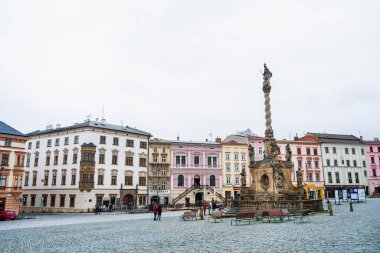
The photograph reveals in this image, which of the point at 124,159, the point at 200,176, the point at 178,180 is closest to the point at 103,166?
the point at 124,159

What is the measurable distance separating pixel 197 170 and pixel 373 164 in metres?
42.7

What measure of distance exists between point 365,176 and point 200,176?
39349mm

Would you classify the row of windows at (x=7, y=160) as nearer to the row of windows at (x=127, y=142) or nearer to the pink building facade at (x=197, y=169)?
the row of windows at (x=127, y=142)

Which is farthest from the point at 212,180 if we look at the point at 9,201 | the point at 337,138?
the point at 9,201

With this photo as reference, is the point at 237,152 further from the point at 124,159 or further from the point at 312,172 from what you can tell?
the point at 124,159

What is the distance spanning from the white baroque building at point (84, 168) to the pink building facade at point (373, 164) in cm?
5180

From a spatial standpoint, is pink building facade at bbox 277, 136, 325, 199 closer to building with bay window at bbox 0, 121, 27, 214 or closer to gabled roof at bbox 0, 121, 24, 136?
building with bay window at bbox 0, 121, 27, 214

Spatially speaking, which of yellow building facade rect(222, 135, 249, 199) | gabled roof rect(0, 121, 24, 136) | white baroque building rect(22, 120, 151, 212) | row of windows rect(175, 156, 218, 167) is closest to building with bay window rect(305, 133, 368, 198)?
yellow building facade rect(222, 135, 249, 199)

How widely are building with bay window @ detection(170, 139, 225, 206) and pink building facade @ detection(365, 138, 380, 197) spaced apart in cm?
3651

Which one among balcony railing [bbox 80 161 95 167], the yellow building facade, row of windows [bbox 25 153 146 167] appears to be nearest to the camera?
balcony railing [bbox 80 161 95 167]

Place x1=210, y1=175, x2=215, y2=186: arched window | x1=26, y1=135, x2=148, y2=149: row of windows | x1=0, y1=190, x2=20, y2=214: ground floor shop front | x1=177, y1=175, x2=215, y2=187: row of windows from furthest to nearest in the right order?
x1=210, y1=175, x2=215, y2=186: arched window < x1=177, y1=175, x2=215, y2=187: row of windows < x1=26, y1=135, x2=148, y2=149: row of windows < x1=0, y1=190, x2=20, y2=214: ground floor shop front

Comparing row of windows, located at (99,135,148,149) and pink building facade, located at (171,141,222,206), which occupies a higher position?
row of windows, located at (99,135,148,149)

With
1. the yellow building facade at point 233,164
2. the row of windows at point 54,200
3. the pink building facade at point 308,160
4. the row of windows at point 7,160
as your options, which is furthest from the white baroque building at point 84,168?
the pink building facade at point 308,160

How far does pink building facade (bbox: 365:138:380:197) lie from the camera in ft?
229
